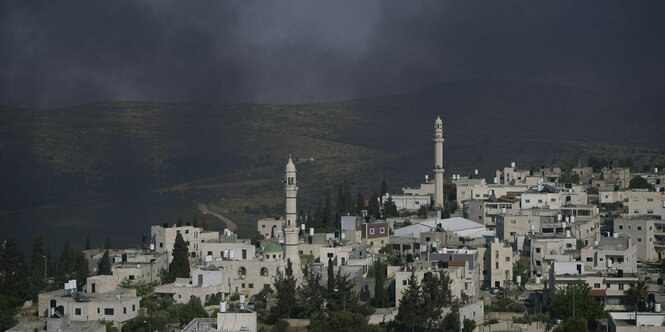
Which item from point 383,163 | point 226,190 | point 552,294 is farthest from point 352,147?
point 552,294

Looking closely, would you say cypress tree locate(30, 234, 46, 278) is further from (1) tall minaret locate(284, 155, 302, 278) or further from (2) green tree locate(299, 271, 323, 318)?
(2) green tree locate(299, 271, 323, 318)

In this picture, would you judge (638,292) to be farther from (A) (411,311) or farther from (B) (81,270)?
(B) (81,270)

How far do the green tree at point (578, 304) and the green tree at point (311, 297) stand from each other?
26.2ft

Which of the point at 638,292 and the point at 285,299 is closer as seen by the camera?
the point at 638,292

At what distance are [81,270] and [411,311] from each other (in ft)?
48.5

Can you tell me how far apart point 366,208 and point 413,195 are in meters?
5.19

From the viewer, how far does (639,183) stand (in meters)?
68.9

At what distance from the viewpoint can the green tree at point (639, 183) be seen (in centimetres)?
6838

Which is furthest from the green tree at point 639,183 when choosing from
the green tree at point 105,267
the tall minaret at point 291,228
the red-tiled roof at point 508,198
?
the green tree at point 105,267

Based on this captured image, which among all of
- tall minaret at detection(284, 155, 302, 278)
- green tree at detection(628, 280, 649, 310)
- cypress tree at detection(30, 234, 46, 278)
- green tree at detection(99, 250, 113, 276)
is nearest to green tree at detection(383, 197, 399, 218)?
tall minaret at detection(284, 155, 302, 278)

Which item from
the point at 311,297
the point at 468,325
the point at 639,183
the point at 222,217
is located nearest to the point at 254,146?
the point at 222,217

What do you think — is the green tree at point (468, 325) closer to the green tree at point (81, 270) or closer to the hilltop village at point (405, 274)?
the hilltop village at point (405, 274)

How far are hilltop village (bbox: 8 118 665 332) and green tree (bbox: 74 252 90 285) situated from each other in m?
0.18

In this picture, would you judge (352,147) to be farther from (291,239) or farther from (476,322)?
(476,322)
